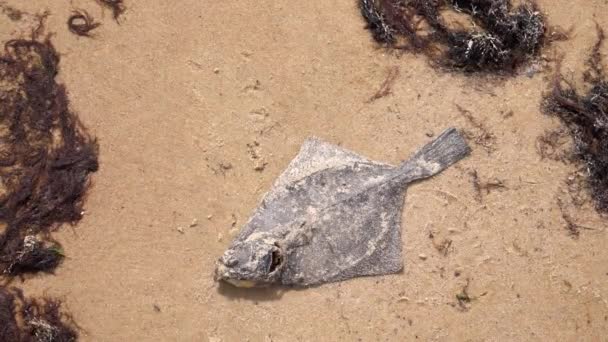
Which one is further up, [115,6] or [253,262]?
[115,6]

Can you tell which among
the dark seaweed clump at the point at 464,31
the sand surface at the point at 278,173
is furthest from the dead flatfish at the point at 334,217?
the dark seaweed clump at the point at 464,31

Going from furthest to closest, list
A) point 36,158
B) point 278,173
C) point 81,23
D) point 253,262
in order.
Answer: point 81,23 → point 278,173 → point 36,158 → point 253,262

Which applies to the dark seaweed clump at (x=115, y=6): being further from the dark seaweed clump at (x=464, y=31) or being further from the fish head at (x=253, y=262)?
A: the fish head at (x=253, y=262)

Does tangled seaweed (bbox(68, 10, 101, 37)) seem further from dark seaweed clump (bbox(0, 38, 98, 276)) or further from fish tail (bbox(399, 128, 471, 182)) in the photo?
fish tail (bbox(399, 128, 471, 182))

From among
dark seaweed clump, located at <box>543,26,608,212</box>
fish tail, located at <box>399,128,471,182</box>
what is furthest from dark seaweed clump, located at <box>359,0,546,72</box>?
fish tail, located at <box>399,128,471,182</box>

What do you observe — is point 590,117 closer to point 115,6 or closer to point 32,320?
point 115,6

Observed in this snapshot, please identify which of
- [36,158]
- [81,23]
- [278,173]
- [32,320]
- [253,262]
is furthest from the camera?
[81,23]

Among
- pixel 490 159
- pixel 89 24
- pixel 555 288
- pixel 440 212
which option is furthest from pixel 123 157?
pixel 555 288

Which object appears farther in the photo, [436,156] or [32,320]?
[436,156]

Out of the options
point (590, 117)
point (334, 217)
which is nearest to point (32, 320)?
point (334, 217)
